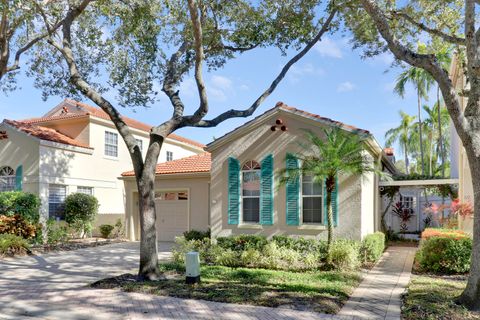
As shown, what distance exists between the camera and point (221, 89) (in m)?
14.5

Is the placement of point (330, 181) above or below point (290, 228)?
above

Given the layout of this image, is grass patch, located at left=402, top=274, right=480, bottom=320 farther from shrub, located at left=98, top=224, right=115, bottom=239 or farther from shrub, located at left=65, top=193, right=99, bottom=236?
shrub, located at left=65, top=193, right=99, bottom=236

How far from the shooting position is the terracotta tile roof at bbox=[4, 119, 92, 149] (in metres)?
19.7

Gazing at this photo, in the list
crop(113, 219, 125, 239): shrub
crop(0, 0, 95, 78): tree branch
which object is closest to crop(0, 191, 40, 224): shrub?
crop(113, 219, 125, 239): shrub

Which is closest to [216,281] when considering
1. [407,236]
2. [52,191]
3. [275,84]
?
[275,84]

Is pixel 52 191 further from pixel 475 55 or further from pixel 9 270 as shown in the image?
pixel 475 55

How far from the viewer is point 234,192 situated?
1473 cm

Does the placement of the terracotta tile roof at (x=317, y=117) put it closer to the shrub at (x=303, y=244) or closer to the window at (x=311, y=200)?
the window at (x=311, y=200)

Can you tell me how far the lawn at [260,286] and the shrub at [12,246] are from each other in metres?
6.86

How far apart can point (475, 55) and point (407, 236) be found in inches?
636

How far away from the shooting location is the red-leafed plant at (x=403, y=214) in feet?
76.7

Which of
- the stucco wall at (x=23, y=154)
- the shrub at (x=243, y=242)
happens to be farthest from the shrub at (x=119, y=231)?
the shrub at (x=243, y=242)

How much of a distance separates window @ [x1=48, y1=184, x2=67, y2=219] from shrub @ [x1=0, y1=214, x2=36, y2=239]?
2.51 m

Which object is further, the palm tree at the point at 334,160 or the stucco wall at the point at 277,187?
the stucco wall at the point at 277,187
